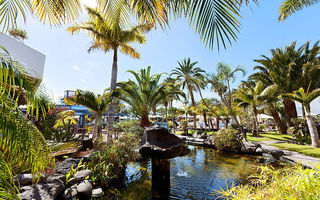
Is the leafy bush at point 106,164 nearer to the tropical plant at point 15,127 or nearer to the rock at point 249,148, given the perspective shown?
the tropical plant at point 15,127

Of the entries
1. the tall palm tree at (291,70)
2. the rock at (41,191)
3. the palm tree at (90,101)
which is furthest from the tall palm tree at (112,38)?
the tall palm tree at (291,70)

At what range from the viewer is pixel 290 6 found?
825 cm

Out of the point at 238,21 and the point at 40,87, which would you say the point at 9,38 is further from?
the point at 238,21

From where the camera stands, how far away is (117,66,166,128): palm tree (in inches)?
494

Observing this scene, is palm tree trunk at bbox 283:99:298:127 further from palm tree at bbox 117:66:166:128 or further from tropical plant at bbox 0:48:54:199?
tropical plant at bbox 0:48:54:199

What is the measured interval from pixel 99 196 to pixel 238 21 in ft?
16.0

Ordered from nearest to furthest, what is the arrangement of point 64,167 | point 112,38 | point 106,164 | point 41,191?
point 41,191, point 64,167, point 106,164, point 112,38

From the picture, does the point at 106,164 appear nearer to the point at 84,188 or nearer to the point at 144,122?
the point at 84,188

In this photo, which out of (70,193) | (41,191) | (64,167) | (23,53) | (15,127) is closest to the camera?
(15,127)

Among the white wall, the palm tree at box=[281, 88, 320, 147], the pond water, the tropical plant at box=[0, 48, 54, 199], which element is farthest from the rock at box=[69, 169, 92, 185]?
the palm tree at box=[281, 88, 320, 147]

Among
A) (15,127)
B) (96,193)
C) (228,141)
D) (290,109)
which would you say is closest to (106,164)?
(96,193)

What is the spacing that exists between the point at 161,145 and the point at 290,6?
11093mm

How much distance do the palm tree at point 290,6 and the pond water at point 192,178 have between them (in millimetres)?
9204

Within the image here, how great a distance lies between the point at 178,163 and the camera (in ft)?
23.4
